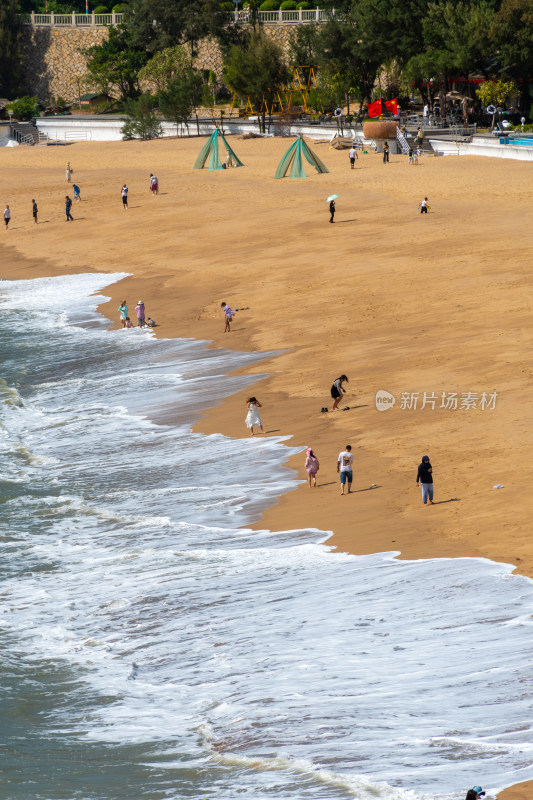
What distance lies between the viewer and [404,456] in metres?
23.3

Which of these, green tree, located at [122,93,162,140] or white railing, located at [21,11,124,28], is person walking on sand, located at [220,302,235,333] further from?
white railing, located at [21,11,124,28]

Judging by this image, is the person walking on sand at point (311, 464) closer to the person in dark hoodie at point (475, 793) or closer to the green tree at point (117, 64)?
the person in dark hoodie at point (475, 793)

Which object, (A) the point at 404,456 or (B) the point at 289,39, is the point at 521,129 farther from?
(A) the point at 404,456

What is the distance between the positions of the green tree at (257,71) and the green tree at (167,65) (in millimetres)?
10383

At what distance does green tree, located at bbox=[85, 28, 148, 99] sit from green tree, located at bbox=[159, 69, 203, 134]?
43.1 ft

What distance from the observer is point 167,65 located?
98.5 meters

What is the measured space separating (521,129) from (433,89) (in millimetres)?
17123

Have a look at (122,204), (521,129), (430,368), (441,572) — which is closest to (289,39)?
(521,129)
